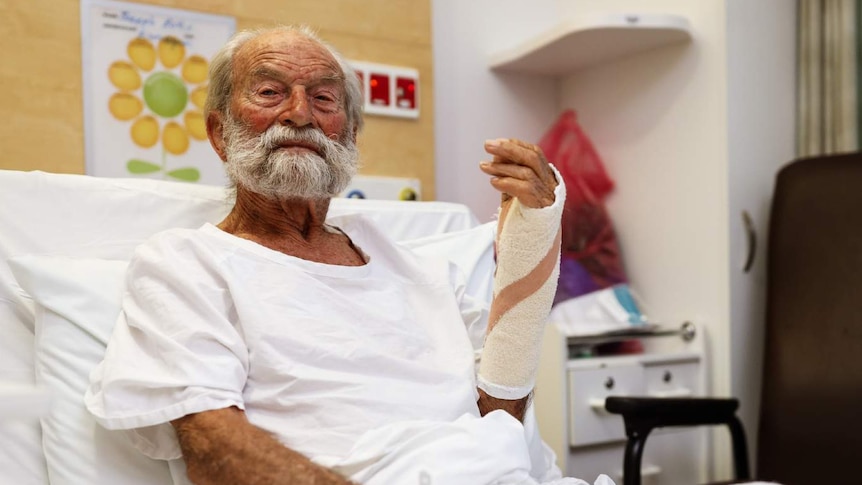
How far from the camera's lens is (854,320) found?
1.73 m

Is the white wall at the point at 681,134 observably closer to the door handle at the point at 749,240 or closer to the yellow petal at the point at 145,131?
the door handle at the point at 749,240

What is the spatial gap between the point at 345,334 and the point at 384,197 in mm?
1034

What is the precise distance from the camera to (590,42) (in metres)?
2.18

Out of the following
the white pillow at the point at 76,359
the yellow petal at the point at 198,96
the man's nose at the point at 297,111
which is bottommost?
the white pillow at the point at 76,359

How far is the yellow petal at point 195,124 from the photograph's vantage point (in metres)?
1.88

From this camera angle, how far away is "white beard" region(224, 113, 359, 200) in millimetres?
1188

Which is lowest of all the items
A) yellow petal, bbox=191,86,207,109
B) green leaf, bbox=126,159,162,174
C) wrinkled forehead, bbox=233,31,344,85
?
green leaf, bbox=126,159,162,174

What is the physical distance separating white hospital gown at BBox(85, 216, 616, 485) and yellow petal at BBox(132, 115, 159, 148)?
0.78 meters

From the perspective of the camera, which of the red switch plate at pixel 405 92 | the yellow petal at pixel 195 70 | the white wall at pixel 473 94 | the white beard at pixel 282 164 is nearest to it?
the white beard at pixel 282 164

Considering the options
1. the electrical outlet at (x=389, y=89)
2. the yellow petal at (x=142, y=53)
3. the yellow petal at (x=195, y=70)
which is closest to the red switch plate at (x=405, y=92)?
the electrical outlet at (x=389, y=89)

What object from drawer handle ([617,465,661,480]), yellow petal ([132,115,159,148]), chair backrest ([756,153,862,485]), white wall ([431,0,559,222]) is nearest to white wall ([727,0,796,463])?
chair backrest ([756,153,862,485])

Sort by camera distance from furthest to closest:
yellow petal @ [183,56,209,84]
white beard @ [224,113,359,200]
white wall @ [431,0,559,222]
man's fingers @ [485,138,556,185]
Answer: white wall @ [431,0,559,222], yellow petal @ [183,56,209,84], white beard @ [224,113,359,200], man's fingers @ [485,138,556,185]

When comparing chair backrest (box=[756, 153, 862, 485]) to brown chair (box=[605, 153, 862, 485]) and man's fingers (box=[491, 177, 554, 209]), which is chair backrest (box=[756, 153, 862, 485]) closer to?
brown chair (box=[605, 153, 862, 485])

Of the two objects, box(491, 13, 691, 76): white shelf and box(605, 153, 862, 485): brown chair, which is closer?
box(605, 153, 862, 485): brown chair
